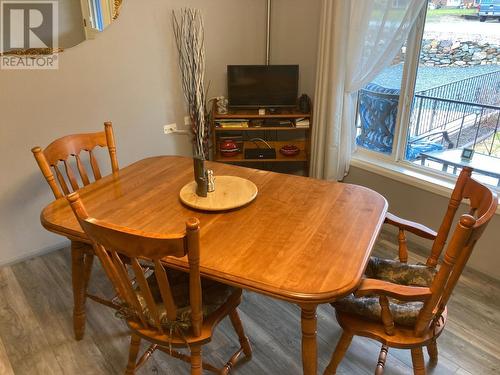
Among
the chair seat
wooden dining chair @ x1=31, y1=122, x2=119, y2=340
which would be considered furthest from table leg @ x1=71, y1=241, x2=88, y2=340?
the chair seat

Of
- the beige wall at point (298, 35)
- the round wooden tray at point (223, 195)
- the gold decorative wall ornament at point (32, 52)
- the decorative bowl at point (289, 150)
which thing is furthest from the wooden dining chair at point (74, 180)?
the beige wall at point (298, 35)

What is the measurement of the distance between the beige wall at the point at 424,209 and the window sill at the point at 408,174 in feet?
0.12

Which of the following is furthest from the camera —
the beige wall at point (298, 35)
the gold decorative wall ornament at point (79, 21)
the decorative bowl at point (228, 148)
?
the decorative bowl at point (228, 148)

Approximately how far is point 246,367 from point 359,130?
2106 mm

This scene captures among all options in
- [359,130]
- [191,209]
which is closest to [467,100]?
[359,130]

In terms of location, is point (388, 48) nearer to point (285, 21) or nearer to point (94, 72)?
point (285, 21)

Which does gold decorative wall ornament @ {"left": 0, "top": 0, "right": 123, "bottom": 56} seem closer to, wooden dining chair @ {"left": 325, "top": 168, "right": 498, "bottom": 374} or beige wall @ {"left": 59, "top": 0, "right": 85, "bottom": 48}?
beige wall @ {"left": 59, "top": 0, "right": 85, "bottom": 48}

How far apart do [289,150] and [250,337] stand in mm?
1681

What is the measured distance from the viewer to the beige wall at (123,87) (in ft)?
8.05

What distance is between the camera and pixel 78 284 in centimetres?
187

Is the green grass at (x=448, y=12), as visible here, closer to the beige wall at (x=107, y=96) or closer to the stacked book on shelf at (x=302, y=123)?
the stacked book on shelf at (x=302, y=123)

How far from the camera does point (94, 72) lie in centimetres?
263

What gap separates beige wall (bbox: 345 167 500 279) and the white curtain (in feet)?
0.77

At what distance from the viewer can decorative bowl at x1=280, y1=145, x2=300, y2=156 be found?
10.6ft
